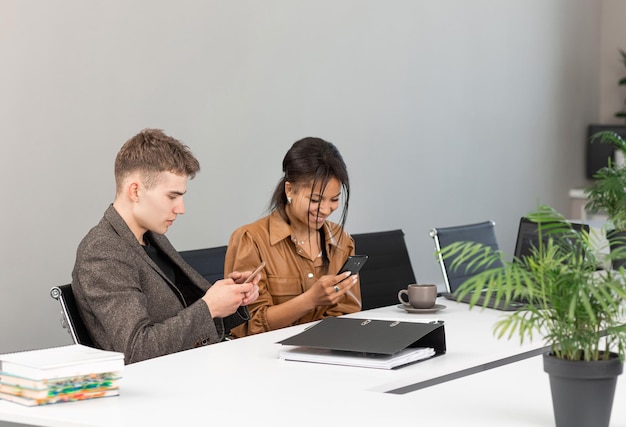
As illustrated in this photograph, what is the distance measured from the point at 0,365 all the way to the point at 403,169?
452cm

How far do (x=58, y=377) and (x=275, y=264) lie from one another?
1401 millimetres

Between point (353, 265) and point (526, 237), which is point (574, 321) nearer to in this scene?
point (353, 265)

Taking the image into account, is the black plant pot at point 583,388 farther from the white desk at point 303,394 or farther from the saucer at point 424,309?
the saucer at point 424,309

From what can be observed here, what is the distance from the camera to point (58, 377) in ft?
6.27

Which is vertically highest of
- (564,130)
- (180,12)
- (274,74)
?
(180,12)

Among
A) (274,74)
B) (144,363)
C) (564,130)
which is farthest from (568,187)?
(144,363)

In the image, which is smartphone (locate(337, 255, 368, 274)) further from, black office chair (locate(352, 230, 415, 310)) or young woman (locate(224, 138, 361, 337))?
black office chair (locate(352, 230, 415, 310))

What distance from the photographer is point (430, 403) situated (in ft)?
6.30

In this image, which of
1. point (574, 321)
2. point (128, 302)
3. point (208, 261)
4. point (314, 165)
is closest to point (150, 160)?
point (128, 302)

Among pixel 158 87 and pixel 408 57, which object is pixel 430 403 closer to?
pixel 158 87

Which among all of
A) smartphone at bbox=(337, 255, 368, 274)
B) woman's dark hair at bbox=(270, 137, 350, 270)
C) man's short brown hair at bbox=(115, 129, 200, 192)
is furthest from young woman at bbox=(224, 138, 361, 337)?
man's short brown hair at bbox=(115, 129, 200, 192)

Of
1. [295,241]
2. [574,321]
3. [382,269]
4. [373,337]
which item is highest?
[574,321]

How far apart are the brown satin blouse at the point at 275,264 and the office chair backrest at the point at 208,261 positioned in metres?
0.17

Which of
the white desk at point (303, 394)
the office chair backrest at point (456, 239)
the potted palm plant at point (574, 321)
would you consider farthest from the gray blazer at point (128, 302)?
the office chair backrest at point (456, 239)
